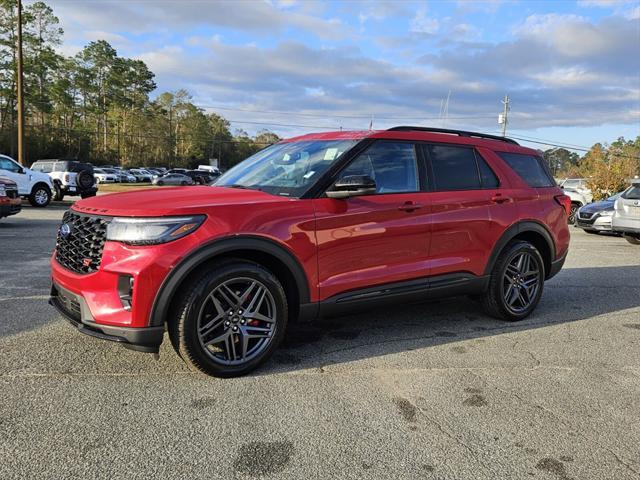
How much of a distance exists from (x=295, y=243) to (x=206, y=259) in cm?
65

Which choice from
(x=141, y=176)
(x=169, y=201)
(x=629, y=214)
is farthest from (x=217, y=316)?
(x=141, y=176)

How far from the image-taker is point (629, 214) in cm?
1109

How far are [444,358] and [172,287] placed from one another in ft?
7.20

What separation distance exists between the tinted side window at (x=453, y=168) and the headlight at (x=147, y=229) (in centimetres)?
230

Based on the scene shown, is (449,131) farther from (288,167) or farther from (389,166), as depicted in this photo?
(288,167)

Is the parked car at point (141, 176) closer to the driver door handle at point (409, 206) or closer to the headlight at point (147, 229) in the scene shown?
the driver door handle at point (409, 206)

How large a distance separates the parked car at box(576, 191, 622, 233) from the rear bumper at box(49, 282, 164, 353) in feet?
43.8

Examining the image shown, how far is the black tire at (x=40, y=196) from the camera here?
18.1 meters

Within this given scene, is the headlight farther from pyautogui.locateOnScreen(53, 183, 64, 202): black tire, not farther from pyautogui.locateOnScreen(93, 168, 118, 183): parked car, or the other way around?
pyautogui.locateOnScreen(93, 168, 118, 183): parked car

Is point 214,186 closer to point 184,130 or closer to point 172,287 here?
point 172,287

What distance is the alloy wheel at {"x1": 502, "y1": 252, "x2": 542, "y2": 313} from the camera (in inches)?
202

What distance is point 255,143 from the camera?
11862cm

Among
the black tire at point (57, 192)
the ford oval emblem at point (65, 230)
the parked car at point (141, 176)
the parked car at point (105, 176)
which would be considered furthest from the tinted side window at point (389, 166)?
the parked car at point (141, 176)

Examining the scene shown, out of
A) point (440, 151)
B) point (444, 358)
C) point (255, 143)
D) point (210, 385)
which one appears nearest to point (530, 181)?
point (440, 151)
